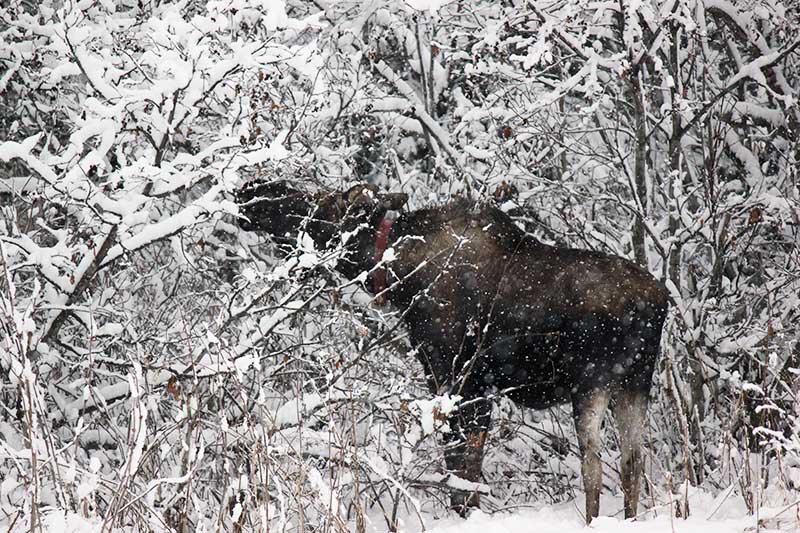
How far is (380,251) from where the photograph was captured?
652cm

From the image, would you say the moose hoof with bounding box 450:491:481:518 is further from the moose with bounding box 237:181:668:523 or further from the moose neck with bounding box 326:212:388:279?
the moose neck with bounding box 326:212:388:279

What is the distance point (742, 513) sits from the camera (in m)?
4.41

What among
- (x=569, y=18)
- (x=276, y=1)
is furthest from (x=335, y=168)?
(x=276, y=1)

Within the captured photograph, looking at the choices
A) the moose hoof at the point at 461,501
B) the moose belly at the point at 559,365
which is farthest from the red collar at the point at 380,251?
the moose hoof at the point at 461,501

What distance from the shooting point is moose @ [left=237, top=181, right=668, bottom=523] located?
550 cm

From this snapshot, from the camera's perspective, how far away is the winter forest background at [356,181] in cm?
509

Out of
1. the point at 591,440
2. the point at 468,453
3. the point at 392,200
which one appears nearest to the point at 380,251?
the point at 392,200

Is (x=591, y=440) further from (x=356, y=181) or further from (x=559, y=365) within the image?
(x=356, y=181)

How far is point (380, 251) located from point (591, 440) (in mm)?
1941

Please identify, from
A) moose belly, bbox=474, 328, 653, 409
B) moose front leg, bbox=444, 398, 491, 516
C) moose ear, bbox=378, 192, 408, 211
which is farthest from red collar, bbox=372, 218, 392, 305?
moose front leg, bbox=444, 398, 491, 516

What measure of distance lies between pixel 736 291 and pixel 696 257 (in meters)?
1.56

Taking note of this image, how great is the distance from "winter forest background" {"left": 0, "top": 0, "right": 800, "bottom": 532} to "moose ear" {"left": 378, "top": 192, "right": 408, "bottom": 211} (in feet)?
2.17

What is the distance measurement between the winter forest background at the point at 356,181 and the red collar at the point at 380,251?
0.44ft

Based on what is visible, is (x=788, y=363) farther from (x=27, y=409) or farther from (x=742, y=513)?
(x=27, y=409)
